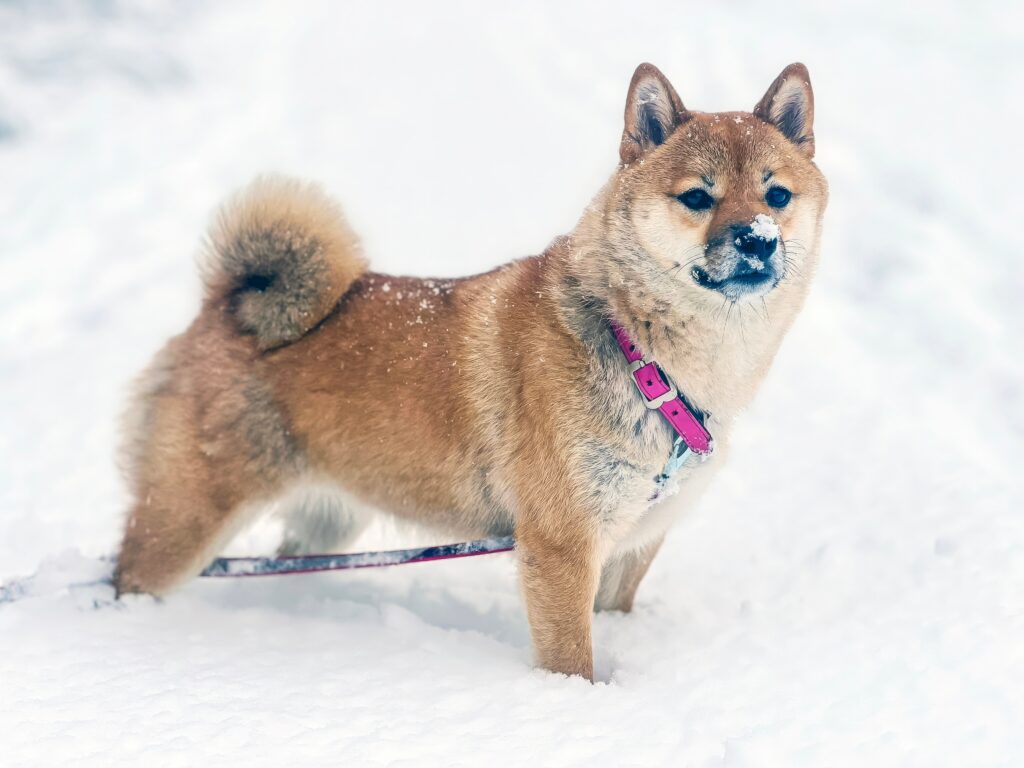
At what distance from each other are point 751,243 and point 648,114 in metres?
0.76

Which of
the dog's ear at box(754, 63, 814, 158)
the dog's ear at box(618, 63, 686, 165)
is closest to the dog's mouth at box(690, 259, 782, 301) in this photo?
the dog's ear at box(618, 63, 686, 165)

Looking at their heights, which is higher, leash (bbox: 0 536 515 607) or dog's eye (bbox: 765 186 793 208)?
dog's eye (bbox: 765 186 793 208)

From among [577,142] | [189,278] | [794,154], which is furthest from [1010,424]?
[189,278]

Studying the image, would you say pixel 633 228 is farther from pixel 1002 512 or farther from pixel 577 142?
pixel 577 142

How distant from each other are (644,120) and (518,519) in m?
1.54

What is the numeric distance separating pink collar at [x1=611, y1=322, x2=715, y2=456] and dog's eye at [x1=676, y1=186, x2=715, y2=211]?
1.58 ft

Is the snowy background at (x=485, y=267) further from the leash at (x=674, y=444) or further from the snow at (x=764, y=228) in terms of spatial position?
the snow at (x=764, y=228)

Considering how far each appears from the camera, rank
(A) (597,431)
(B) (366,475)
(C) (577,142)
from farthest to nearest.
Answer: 1. (C) (577,142)
2. (B) (366,475)
3. (A) (597,431)

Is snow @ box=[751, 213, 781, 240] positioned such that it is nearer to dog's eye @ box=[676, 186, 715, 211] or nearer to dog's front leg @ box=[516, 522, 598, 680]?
dog's eye @ box=[676, 186, 715, 211]

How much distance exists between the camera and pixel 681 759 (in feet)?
7.69

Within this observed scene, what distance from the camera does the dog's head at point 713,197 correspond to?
9.27 ft

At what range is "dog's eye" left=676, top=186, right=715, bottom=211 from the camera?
297 cm

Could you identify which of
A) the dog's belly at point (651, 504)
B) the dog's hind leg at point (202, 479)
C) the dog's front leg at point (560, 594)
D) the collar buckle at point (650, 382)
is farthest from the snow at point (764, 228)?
the dog's hind leg at point (202, 479)

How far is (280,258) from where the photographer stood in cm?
361
